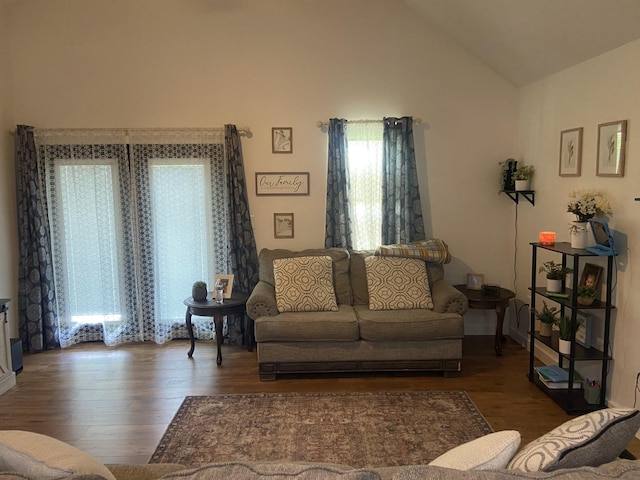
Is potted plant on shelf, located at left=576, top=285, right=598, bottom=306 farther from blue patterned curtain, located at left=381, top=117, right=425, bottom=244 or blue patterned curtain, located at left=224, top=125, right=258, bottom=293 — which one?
blue patterned curtain, located at left=224, top=125, right=258, bottom=293

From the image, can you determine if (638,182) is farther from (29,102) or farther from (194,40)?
(29,102)

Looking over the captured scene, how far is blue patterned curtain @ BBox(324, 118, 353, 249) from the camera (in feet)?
15.5

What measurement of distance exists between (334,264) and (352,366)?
100cm

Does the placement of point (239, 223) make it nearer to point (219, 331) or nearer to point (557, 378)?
point (219, 331)

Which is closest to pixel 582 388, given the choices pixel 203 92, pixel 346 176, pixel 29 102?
pixel 346 176

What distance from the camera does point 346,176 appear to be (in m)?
4.80

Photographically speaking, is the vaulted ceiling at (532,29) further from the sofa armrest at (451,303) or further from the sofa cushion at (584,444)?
the sofa cushion at (584,444)

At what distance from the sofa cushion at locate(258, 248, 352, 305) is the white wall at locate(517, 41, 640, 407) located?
173 centimetres

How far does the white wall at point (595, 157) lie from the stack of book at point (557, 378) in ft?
0.79

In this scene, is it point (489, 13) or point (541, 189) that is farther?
point (541, 189)

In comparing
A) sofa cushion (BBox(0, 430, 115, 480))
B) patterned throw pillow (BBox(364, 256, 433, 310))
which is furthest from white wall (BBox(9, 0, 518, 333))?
sofa cushion (BBox(0, 430, 115, 480))

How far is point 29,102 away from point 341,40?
3.00 m

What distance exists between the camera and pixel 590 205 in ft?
11.0

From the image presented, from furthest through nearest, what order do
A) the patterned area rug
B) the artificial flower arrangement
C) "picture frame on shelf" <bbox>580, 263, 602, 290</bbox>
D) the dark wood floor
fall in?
1. "picture frame on shelf" <bbox>580, 263, 602, 290</bbox>
2. the artificial flower arrangement
3. the dark wood floor
4. the patterned area rug
